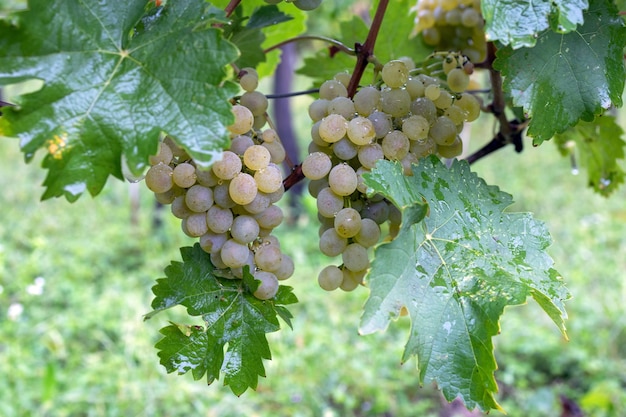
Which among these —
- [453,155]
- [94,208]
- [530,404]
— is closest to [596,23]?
[453,155]

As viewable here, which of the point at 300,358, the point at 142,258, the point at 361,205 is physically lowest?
the point at 142,258

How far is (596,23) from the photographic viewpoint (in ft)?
1.71

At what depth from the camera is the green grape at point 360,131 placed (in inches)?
21.7

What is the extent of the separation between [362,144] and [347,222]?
74 mm

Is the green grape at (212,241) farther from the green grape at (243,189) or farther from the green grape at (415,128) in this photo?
the green grape at (415,128)

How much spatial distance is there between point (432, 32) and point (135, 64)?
0.52 m

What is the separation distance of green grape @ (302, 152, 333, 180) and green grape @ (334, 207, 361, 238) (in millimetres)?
40

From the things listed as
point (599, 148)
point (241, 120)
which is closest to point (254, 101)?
point (241, 120)

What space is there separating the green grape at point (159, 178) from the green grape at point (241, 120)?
0.22 ft

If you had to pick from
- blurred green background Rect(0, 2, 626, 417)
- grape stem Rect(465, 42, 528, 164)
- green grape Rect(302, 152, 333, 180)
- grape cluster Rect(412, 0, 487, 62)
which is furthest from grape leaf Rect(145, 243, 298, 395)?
blurred green background Rect(0, 2, 626, 417)

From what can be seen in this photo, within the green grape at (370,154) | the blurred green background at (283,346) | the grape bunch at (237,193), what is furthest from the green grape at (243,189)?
the blurred green background at (283,346)

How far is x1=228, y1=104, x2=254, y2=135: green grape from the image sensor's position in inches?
21.1

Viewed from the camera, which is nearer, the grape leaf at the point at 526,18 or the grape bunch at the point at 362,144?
the grape leaf at the point at 526,18

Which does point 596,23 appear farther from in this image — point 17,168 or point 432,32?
point 17,168
